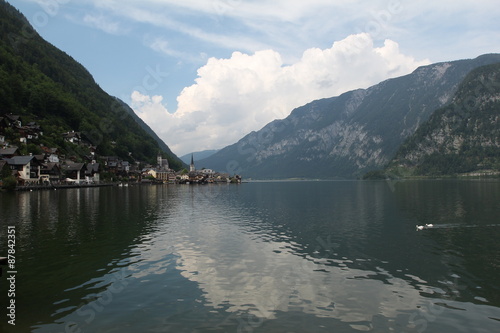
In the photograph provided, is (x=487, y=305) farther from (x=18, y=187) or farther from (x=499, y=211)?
(x=18, y=187)

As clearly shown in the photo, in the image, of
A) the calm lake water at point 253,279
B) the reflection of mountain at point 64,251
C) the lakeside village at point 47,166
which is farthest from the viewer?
the lakeside village at point 47,166

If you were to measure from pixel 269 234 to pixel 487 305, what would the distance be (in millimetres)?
21579

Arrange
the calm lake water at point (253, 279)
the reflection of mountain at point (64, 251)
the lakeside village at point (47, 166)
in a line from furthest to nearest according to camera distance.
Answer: the lakeside village at point (47, 166), the reflection of mountain at point (64, 251), the calm lake water at point (253, 279)

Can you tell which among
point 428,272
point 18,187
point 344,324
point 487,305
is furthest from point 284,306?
point 18,187

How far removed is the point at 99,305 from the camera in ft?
52.7

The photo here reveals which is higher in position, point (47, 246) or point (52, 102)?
point (52, 102)

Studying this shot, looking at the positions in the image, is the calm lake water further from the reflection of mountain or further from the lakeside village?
the lakeside village

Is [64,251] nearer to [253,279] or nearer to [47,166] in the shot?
[253,279]

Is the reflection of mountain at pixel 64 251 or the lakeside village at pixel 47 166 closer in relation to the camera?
the reflection of mountain at pixel 64 251

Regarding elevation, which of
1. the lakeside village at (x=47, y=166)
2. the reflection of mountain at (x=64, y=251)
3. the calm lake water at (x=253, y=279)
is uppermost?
the lakeside village at (x=47, y=166)

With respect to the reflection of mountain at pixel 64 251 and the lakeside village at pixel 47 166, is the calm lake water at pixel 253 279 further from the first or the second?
the lakeside village at pixel 47 166

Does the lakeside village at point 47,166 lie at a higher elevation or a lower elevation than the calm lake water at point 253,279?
higher

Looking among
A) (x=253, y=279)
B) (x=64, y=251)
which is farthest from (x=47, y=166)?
(x=253, y=279)

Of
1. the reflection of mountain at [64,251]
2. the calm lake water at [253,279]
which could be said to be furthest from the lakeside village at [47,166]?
the calm lake water at [253,279]
